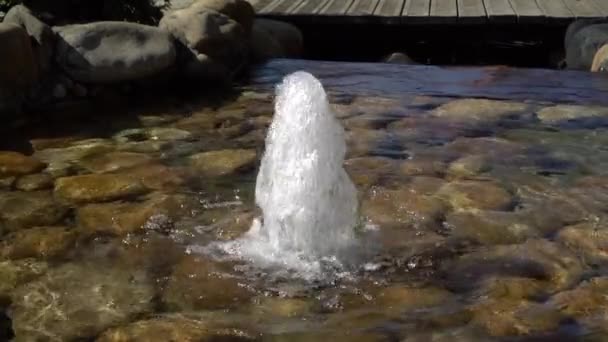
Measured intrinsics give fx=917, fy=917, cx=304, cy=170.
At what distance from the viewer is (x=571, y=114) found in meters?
6.57

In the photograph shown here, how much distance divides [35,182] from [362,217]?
5.93 feet

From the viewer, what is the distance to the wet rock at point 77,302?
3.24 meters

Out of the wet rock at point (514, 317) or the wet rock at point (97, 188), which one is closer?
the wet rock at point (514, 317)

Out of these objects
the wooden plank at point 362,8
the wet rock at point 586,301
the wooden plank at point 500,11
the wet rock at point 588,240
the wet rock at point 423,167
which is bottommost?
the wet rock at point 423,167

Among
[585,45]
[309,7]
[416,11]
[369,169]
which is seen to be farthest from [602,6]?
[369,169]

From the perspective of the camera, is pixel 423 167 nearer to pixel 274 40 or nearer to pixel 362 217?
pixel 362 217

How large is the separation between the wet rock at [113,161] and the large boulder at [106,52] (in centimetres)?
135

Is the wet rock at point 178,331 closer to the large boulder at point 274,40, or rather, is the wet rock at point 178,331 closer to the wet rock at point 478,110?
the wet rock at point 478,110

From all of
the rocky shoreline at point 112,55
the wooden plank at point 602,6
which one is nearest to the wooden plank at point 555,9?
the wooden plank at point 602,6

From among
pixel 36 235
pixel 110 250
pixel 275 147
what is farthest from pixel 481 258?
pixel 36 235

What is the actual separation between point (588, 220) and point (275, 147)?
1.53 meters

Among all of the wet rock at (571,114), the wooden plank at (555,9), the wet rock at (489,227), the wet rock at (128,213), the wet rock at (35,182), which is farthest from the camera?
the wooden plank at (555,9)

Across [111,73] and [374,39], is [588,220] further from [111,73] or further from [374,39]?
[374,39]

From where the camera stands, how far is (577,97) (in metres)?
7.15
